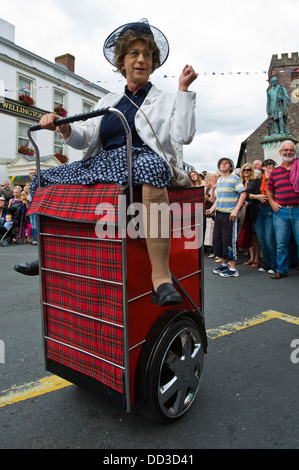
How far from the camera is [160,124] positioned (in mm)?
2088

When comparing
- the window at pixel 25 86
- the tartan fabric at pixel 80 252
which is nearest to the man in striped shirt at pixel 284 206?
the tartan fabric at pixel 80 252

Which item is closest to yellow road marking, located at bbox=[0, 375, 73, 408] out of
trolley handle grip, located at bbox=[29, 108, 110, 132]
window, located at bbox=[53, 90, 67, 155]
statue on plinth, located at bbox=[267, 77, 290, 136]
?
trolley handle grip, located at bbox=[29, 108, 110, 132]

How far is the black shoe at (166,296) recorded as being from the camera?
1.77 metres

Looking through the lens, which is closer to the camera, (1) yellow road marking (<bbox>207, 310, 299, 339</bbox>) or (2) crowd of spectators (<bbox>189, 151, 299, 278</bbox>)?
(1) yellow road marking (<bbox>207, 310, 299, 339</bbox>)

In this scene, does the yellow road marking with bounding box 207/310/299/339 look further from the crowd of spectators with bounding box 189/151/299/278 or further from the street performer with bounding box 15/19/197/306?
the crowd of spectators with bounding box 189/151/299/278

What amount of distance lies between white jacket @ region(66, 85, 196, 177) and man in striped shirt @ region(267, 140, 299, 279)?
4090 mm

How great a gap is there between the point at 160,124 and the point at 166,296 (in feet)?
3.32

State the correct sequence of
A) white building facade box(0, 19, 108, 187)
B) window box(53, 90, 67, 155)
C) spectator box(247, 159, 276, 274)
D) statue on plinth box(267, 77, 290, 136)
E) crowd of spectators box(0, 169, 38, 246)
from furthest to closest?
window box(53, 90, 67, 155) < white building facade box(0, 19, 108, 187) < statue on plinth box(267, 77, 290, 136) < crowd of spectators box(0, 169, 38, 246) < spectator box(247, 159, 276, 274)

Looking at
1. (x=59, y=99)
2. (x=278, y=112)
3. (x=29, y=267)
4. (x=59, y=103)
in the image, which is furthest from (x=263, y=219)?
(x=59, y=99)

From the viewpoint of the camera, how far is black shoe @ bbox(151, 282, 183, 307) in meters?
1.77

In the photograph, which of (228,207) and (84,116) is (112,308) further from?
(228,207)

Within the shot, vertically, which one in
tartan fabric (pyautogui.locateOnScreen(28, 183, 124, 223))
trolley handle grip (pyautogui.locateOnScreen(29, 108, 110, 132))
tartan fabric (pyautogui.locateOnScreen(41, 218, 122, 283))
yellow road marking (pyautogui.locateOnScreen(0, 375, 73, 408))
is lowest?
yellow road marking (pyautogui.locateOnScreen(0, 375, 73, 408))
